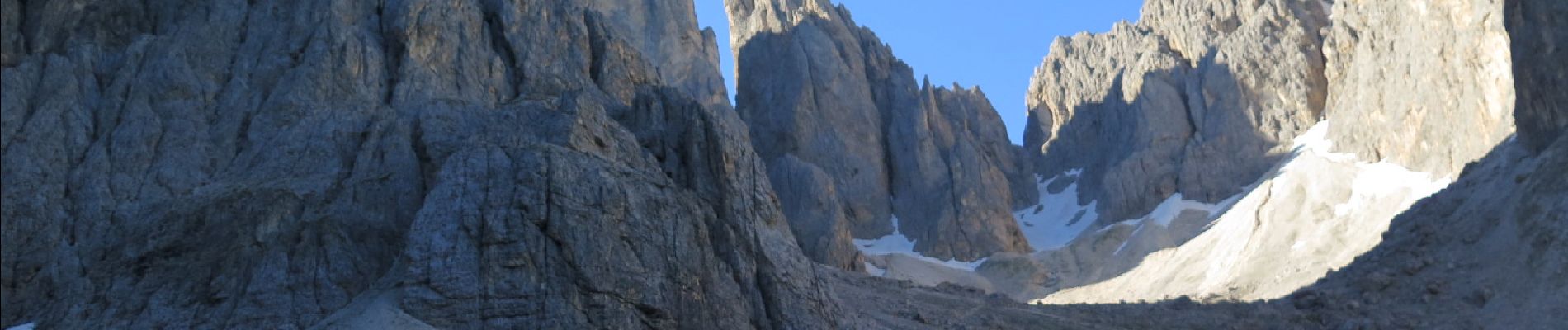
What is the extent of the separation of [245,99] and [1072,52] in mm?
87918

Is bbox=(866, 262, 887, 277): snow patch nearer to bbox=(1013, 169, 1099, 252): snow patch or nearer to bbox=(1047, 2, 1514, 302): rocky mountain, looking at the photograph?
bbox=(1047, 2, 1514, 302): rocky mountain

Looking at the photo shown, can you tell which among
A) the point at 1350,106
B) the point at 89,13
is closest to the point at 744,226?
the point at 89,13

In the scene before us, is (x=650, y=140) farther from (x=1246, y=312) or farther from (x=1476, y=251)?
(x=1476, y=251)

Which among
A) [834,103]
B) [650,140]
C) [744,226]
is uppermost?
[834,103]

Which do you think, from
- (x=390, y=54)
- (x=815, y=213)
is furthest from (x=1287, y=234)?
(x=390, y=54)

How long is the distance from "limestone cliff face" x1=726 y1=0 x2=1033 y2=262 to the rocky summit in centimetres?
554

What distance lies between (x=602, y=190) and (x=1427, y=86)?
48042mm

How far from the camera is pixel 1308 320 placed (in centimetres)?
4969

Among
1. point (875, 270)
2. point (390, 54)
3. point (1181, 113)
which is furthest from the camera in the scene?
point (1181, 113)

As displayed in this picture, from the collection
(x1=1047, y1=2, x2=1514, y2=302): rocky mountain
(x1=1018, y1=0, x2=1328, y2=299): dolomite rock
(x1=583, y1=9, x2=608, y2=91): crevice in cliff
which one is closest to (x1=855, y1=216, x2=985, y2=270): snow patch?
(x1=1018, y1=0, x2=1328, y2=299): dolomite rock

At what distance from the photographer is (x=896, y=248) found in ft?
335

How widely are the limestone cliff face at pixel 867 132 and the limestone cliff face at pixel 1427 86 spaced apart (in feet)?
91.5

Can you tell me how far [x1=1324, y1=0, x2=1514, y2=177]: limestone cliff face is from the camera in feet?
198

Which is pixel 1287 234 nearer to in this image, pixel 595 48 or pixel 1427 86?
pixel 1427 86
